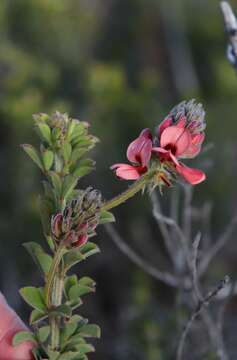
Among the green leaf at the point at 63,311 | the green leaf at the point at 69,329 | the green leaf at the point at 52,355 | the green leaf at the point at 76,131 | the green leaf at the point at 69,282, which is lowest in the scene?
the green leaf at the point at 52,355

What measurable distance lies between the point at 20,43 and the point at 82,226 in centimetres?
237

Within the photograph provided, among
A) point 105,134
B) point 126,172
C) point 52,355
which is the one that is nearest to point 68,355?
point 52,355

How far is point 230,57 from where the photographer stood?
1.29 meters

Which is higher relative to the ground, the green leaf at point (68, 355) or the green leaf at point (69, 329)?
the green leaf at point (69, 329)

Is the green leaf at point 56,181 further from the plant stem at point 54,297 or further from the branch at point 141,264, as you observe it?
the branch at point 141,264

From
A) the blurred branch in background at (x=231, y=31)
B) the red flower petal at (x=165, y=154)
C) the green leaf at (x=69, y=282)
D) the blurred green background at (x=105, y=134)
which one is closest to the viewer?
the red flower petal at (x=165, y=154)

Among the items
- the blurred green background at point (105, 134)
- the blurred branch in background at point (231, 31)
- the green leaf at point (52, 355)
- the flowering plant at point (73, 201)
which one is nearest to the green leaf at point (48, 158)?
the flowering plant at point (73, 201)

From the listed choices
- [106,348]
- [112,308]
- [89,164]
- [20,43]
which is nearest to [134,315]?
[106,348]

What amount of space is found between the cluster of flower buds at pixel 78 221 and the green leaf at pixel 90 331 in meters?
0.12

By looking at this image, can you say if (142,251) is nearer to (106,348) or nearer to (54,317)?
(106,348)

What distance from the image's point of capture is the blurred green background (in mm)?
2307

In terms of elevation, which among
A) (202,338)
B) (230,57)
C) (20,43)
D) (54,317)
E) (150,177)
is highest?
(20,43)

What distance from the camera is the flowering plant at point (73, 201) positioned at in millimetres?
814

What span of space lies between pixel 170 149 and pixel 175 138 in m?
0.02
